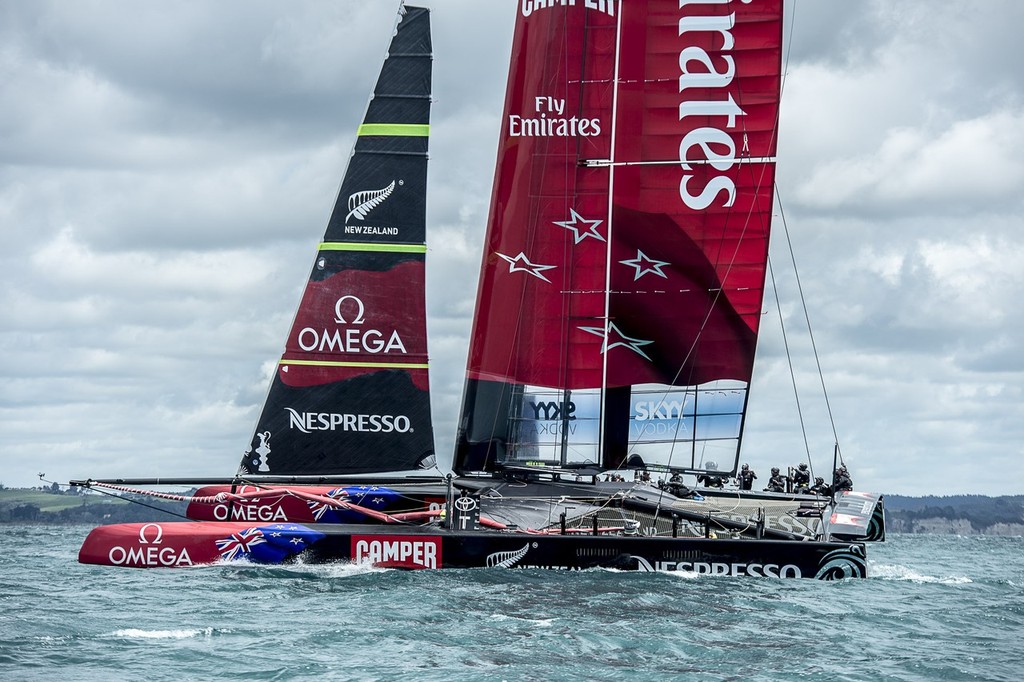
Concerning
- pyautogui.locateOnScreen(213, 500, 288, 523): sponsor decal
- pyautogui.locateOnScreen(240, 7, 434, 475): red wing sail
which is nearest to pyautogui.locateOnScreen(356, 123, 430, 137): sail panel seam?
pyautogui.locateOnScreen(240, 7, 434, 475): red wing sail

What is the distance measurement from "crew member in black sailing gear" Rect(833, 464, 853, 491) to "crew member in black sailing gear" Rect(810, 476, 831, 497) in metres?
1.21

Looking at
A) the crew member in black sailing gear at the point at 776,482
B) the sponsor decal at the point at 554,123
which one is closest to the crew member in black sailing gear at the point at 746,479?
the crew member in black sailing gear at the point at 776,482

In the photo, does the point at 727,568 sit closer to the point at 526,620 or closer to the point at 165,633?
the point at 526,620

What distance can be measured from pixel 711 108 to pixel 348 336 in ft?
28.0

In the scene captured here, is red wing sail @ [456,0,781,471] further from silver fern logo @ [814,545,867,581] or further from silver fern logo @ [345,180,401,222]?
silver fern logo @ [814,545,867,581]

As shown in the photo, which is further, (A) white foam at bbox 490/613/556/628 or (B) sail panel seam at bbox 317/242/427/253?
(B) sail panel seam at bbox 317/242/427/253

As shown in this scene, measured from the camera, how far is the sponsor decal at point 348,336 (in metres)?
27.8

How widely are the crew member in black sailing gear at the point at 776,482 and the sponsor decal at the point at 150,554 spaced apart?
1280 cm

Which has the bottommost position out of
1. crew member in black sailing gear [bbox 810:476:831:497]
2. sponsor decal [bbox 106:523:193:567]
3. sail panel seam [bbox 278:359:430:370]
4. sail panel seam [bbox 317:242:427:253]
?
sponsor decal [bbox 106:523:193:567]

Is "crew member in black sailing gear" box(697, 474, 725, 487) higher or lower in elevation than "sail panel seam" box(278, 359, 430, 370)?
lower

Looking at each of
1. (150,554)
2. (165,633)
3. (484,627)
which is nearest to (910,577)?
(484,627)

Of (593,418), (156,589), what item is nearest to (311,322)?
(593,418)

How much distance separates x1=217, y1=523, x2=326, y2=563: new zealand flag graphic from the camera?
23.0 m

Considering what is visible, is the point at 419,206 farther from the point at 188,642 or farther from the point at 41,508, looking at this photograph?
the point at 41,508
